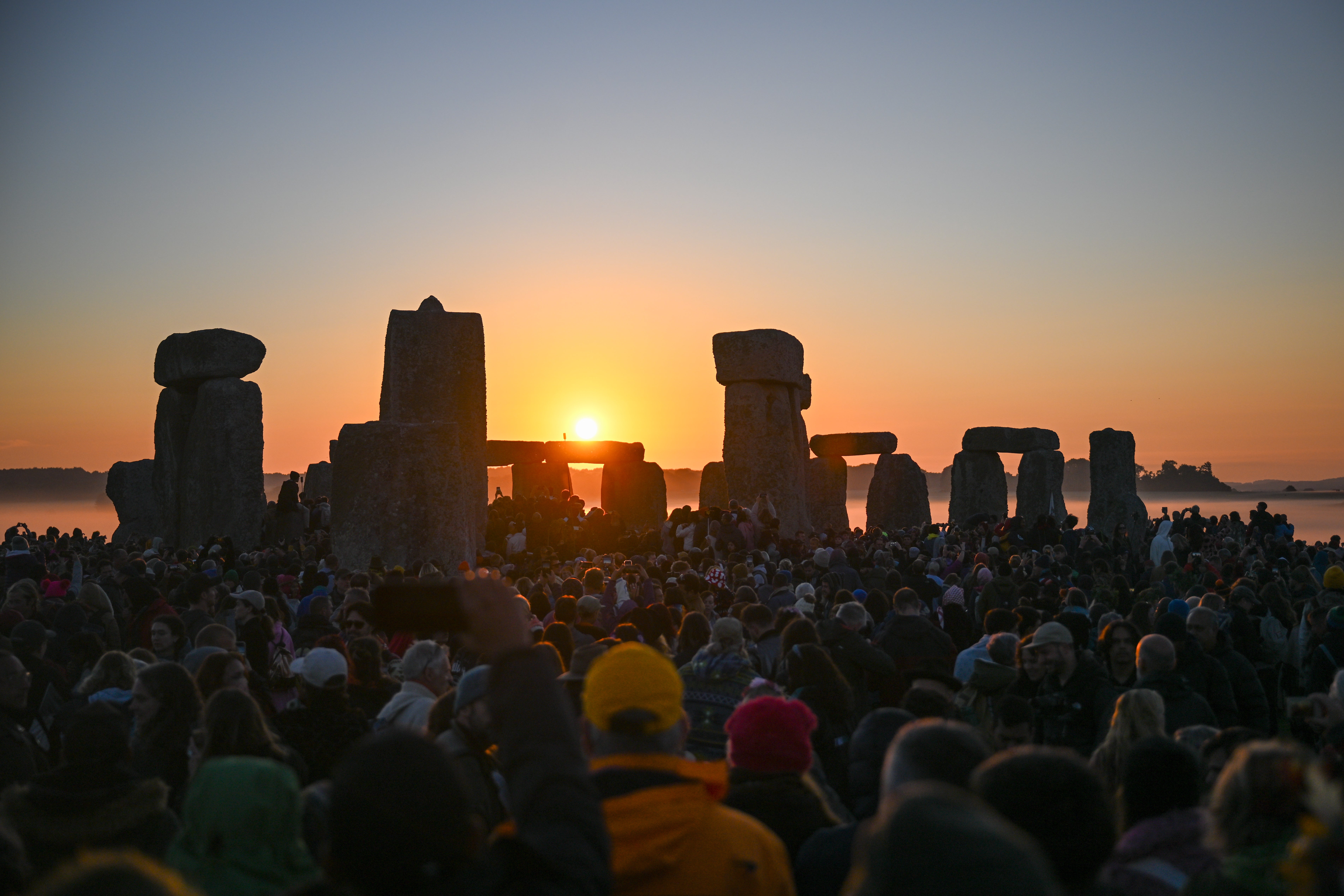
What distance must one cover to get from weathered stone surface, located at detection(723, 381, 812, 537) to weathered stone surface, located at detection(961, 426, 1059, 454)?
9.83 meters

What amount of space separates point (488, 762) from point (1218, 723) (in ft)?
11.4

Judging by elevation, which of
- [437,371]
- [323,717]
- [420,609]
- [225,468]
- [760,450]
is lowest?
[323,717]

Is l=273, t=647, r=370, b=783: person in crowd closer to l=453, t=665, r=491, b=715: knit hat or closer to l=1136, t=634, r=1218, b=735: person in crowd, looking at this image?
l=453, t=665, r=491, b=715: knit hat

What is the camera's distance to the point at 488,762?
12.1ft

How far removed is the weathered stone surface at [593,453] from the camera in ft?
89.3

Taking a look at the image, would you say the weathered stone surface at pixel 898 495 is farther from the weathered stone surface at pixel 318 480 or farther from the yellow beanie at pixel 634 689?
the yellow beanie at pixel 634 689

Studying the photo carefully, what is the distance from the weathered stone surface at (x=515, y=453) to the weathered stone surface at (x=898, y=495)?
887 centimetres

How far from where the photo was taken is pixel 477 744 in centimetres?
371

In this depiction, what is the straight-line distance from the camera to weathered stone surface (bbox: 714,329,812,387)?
19.6 m

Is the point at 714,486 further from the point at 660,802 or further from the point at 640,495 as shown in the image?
the point at 660,802

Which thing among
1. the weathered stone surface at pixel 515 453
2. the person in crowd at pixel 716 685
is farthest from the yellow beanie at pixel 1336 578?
the weathered stone surface at pixel 515 453

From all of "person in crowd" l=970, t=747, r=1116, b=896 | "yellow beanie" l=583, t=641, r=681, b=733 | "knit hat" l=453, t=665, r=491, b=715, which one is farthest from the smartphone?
"knit hat" l=453, t=665, r=491, b=715

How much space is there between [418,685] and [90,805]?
1.65m

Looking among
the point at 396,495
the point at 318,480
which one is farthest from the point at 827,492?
the point at 396,495
